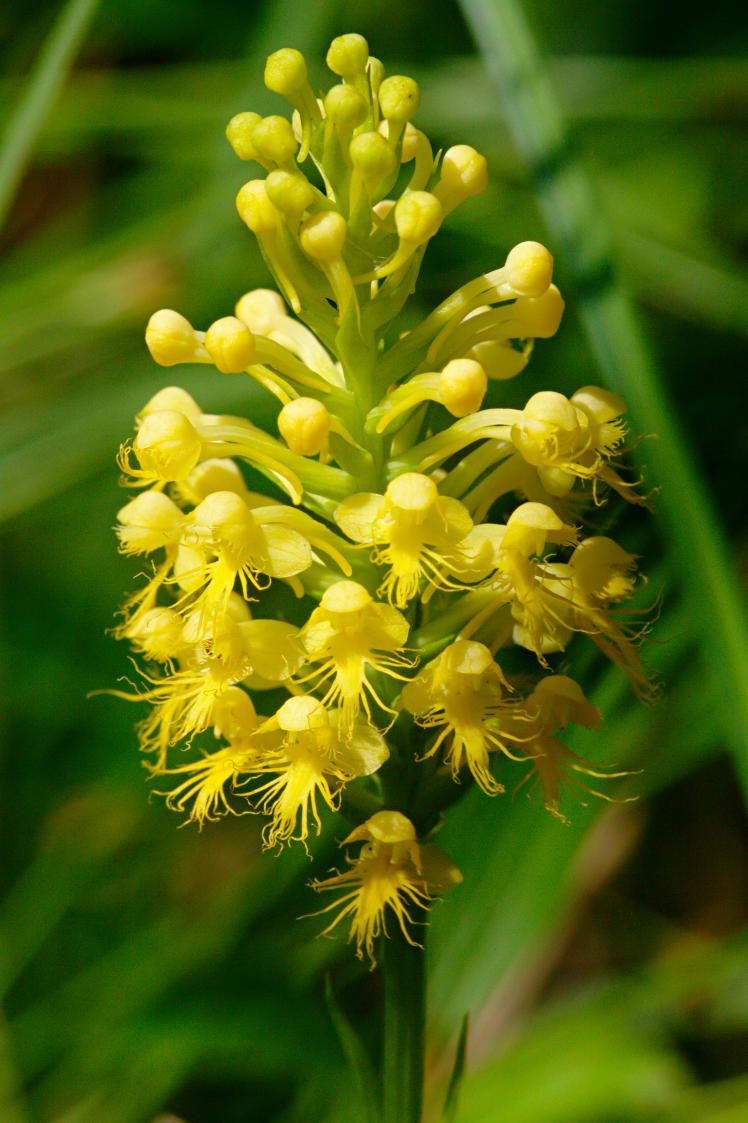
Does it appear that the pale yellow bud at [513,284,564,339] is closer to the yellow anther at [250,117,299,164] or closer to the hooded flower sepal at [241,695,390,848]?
the yellow anther at [250,117,299,164]

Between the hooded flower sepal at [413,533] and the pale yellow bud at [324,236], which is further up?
the pale yellow bud at [324,236]

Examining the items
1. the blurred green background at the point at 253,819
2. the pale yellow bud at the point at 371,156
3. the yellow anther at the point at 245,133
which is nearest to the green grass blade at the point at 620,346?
the blurred green background at the point at 253,819

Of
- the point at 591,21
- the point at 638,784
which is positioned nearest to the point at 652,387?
the point at 638,784

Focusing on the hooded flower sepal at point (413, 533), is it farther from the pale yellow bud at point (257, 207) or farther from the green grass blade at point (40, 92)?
the green grass blade at point (40, 92)

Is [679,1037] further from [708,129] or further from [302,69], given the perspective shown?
[708,129]

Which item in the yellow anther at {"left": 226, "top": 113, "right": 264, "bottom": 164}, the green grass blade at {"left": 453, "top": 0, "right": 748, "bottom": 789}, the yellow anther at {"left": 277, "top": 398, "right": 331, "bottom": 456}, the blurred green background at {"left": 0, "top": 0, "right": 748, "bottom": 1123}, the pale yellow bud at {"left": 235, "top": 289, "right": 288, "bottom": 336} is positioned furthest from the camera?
the blurred green background at {"left": 0, "top": 0, "right": 748, "bottom": 1123}

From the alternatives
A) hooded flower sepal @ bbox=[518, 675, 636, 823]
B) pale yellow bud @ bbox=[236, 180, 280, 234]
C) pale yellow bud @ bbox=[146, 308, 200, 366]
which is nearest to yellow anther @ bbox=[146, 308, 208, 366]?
pale yellow bud @ bbox=[146, 308, 200, 366]
